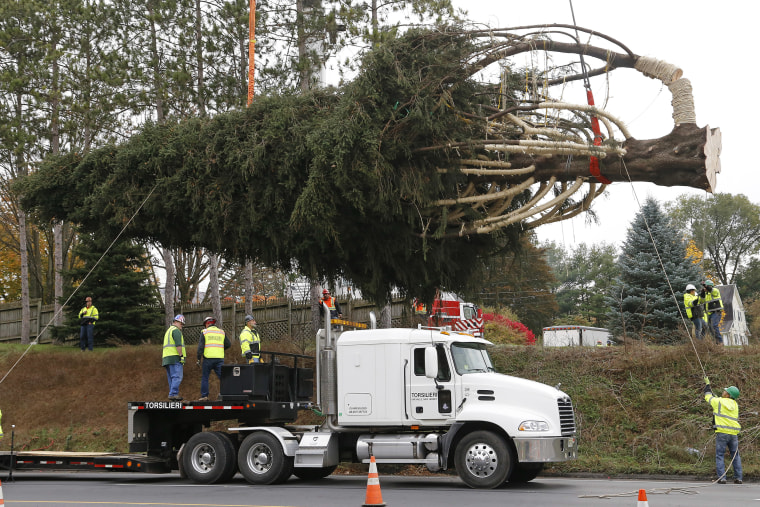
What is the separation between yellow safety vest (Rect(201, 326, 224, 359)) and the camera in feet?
49.6

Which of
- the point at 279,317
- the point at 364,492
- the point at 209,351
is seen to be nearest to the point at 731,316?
the point at 279,317

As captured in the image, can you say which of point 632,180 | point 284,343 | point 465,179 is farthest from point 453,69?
point 284,343

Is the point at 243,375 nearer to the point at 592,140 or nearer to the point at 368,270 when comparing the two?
the point at 368,270

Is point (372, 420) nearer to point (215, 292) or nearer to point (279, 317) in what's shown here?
point (279, 317)

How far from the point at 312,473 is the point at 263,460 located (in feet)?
5.74

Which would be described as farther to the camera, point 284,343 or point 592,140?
point 284,343

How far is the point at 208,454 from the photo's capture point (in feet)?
43.7

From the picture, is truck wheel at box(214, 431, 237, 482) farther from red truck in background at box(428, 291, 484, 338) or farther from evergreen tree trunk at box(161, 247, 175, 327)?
evergreen tree trunk at box(161, 247, 175, 327)

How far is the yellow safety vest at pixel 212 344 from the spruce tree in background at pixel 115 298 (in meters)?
11.4

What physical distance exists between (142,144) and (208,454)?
22.9 ft

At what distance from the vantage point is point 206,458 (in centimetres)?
1334

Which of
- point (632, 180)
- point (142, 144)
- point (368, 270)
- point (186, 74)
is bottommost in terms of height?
point (368, 270)

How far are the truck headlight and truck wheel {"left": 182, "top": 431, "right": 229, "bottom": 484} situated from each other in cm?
500

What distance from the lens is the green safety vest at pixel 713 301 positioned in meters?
18.8
